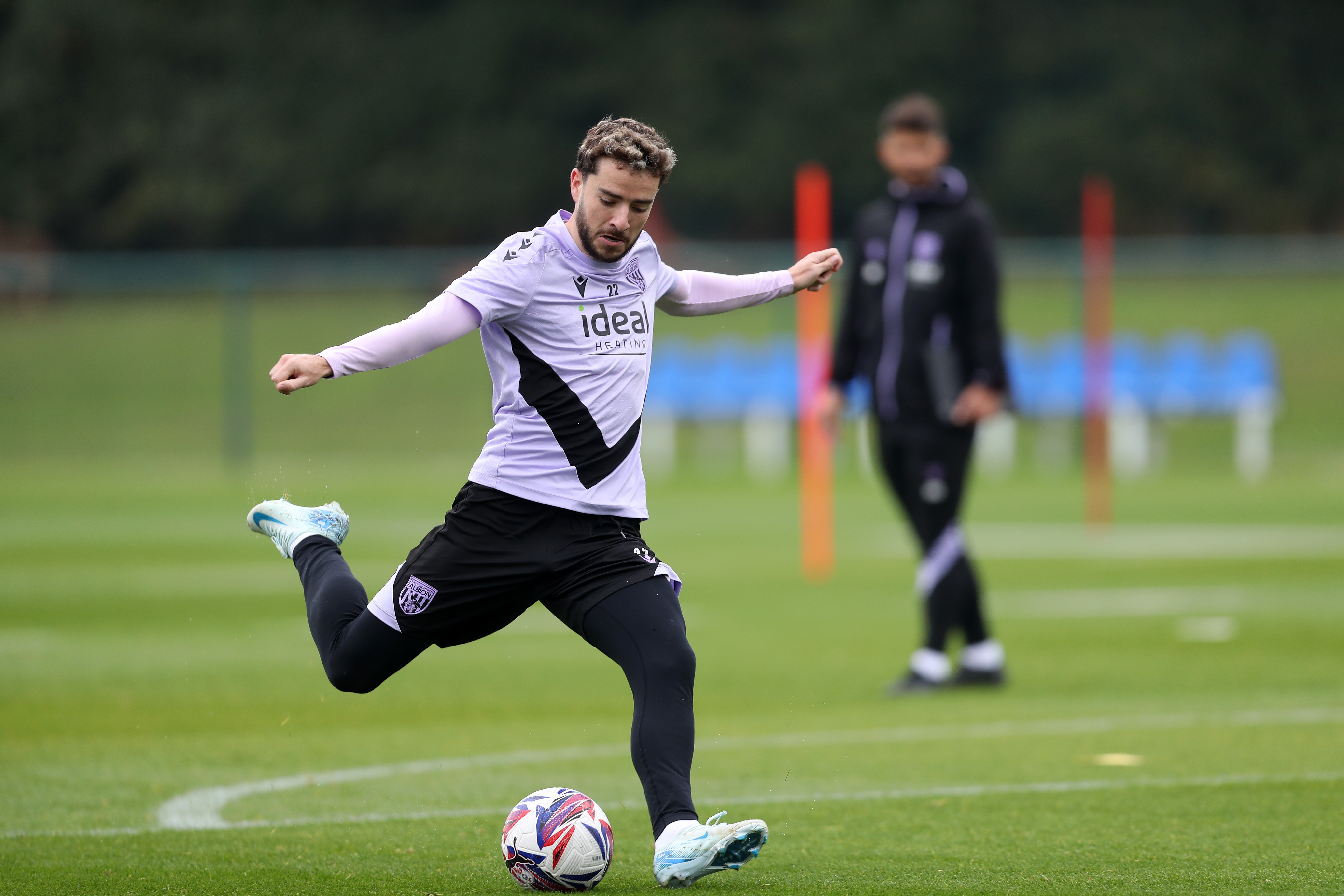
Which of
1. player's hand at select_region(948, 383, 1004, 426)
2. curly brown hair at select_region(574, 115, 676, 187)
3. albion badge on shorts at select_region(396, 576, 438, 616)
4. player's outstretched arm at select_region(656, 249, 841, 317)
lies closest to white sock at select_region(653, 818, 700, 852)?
albion badge on shorts at select_region(396, 576, 438, 616)

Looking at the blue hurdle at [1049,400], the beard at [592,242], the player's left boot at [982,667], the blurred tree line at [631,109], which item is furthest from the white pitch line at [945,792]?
the blurred tree line at [631,109]

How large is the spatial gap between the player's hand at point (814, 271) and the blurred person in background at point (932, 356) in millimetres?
2859

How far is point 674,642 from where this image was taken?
456 centimetres

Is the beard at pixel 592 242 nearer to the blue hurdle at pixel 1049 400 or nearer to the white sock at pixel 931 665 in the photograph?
the white sock at pixel 931 665

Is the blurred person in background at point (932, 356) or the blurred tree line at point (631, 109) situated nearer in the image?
the blurred person in background at point (932, 356)

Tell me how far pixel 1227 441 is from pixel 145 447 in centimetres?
1571

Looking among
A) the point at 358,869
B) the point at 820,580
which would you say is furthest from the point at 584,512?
the point at 820,580

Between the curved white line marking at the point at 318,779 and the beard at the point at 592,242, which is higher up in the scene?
the beard at the point at 592,242

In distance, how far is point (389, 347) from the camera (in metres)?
4.42

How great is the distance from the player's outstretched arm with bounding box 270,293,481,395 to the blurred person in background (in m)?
3.87

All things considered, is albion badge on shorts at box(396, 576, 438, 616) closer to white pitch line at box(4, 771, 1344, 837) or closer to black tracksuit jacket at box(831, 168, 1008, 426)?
white pitch line at box(4, 771, 1344, 837)

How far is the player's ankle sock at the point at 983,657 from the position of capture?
8148 millimetres

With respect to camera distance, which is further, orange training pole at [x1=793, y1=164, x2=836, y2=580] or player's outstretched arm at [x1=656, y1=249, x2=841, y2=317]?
orange training pole at [x1=793, y1=164, x2=836, y2=580]

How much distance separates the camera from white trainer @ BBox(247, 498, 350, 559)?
5496mm
